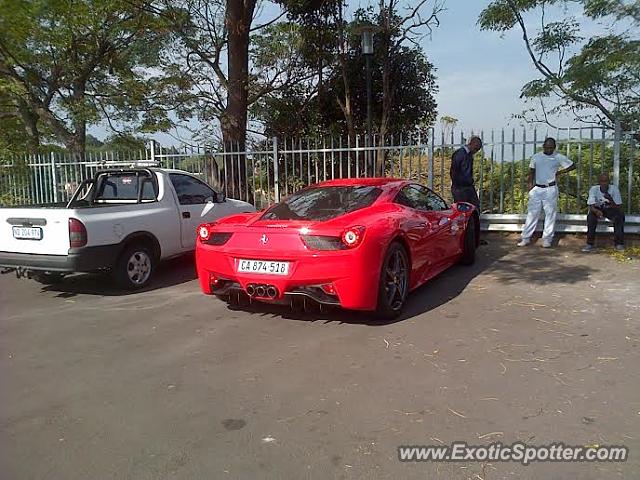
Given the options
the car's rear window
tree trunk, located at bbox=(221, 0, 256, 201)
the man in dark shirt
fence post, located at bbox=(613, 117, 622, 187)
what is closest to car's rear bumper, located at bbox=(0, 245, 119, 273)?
the car's rear window

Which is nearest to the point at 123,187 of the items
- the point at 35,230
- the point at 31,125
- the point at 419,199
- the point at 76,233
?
the point at 35,230

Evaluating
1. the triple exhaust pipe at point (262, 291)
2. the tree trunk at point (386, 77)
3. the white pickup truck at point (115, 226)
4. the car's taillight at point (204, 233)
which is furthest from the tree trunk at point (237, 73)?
the triple exhaust pipe at point (262, 291)

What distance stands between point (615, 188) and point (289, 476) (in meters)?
7.65

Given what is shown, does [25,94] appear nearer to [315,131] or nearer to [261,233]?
[315,131]

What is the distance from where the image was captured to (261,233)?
4.81m

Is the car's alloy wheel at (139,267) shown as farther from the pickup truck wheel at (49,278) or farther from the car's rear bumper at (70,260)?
the pickup truck wheel at (49,278)

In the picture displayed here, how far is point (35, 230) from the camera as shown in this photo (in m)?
5.98

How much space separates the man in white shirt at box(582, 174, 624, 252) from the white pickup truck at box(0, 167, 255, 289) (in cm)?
580

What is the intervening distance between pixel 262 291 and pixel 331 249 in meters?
0.76

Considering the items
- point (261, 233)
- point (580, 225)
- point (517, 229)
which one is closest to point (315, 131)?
point (517, 229)

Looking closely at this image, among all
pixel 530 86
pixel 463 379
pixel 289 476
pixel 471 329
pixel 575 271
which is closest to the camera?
pixel 289 476

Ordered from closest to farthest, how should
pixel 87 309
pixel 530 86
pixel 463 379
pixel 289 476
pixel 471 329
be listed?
1. pixel 289 476
2. pixel 463 379
3. pixel 471 329
4. pixel 87 309
5. pixel 530 86

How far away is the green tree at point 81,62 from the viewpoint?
546 inches

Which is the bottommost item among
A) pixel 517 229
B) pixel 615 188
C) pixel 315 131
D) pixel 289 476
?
pixel 289 476
